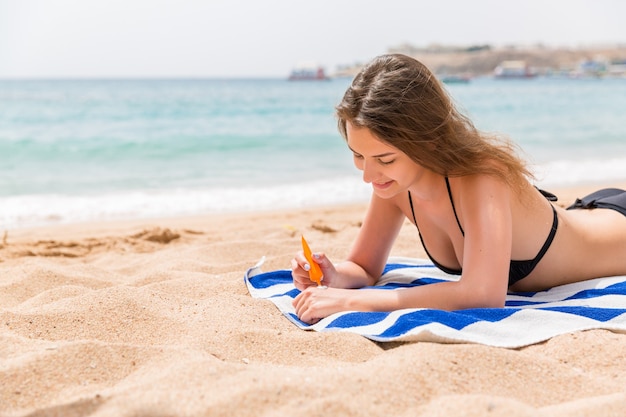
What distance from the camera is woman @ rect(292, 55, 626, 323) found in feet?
8.27

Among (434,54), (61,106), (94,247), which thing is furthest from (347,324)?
(434,54)

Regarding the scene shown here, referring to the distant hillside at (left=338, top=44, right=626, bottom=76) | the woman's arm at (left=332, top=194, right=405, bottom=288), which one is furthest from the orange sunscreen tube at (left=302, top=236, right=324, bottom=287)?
the distant hillside at (left=338, top=44, right=626, bottom=76)

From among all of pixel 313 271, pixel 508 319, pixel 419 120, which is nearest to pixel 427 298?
pixel 508 319

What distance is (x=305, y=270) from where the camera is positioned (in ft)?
9.89

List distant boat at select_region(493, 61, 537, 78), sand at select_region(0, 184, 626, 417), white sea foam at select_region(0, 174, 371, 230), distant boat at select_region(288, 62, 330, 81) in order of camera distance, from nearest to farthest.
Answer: sand at select_region(0, 184, 626, 417) → white sea foam at select_region(0, 174, 371, 230) → distant boat at select_region(288, 62, 330, 81) → distant boat at select_region(493, 61, 537, 78)

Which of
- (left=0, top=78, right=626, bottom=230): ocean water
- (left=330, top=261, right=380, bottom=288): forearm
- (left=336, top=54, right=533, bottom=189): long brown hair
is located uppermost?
(left=336, top=54, right=533, bottom=189): long brown hair

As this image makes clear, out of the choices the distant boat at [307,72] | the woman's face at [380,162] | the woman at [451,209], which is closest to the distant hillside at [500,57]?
the distant boat at [307,72]

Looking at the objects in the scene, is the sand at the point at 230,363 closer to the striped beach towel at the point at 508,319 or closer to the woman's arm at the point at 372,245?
the striped beach towel at the point at 508,319

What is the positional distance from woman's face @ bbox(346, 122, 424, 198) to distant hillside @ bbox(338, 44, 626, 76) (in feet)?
250

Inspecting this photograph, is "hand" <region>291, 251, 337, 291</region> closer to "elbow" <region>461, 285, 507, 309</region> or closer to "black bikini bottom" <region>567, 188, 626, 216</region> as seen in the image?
"elbow" <region>461, 285, 507, 309</region>

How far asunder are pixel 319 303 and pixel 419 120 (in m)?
0.87

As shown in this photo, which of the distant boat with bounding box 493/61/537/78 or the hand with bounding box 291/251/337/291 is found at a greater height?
the hand with bounding box 291/251/337/291

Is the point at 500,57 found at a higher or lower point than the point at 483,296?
higher

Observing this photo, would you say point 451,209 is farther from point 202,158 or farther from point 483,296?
point 202,158
